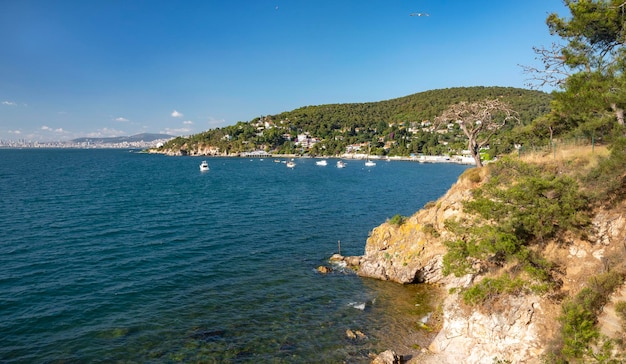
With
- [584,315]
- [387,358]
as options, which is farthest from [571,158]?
[387,358]

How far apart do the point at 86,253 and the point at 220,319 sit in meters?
17.2

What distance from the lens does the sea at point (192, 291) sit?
688 inches

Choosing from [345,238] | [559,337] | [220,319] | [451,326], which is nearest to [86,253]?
[220,319]

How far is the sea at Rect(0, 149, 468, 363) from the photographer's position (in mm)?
17484

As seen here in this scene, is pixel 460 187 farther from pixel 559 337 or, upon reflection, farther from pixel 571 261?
pixel 559 337

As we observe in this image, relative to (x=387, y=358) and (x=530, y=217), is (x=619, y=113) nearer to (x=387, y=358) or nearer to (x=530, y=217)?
(x=530, y=217)

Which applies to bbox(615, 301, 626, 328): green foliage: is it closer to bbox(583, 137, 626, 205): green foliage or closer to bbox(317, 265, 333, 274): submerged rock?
bbox(583, 137, 626, 205): green foliage

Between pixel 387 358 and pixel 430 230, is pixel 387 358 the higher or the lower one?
the lower one

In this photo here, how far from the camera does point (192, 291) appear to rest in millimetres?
23750

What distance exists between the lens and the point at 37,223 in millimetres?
38594

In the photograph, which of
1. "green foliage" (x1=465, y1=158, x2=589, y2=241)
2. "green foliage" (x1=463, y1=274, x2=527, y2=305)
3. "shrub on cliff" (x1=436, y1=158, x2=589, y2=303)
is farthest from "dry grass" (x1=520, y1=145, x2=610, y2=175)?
"green foliage" (x1=463, y1=274, x2=527, y2=305)

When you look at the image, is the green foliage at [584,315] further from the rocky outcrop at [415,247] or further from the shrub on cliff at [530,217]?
the rocky outcrop at [415,247]

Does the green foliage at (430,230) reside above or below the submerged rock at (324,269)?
above

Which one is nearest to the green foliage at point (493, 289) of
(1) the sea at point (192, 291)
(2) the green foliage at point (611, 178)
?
(1) the sea at point (192, 291)
